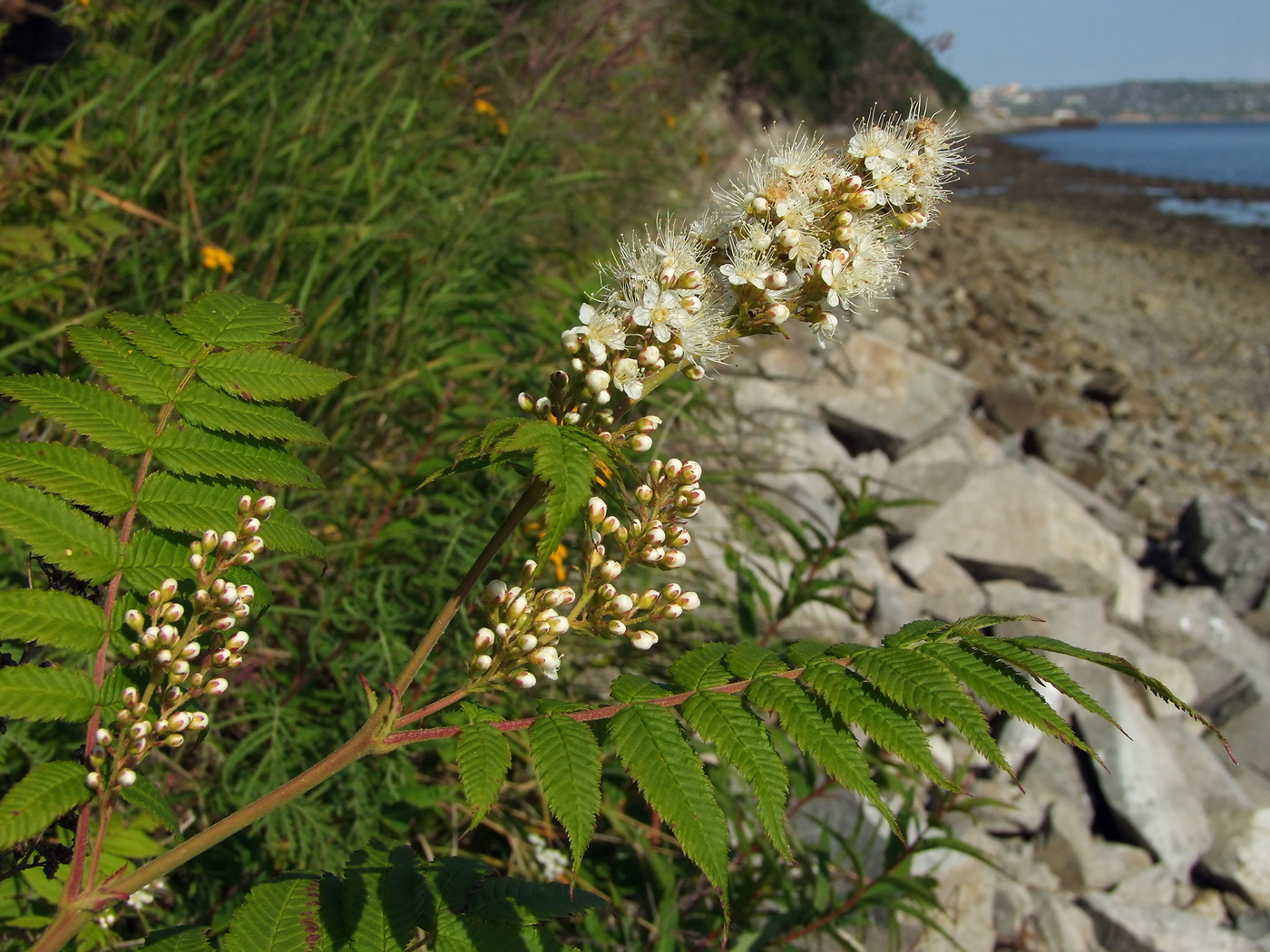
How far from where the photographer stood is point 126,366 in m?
1.37

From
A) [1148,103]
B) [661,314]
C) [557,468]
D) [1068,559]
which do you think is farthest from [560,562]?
[1148,103]

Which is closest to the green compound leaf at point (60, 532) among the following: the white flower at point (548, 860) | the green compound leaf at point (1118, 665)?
the green compound leaf at point (1118, 665)

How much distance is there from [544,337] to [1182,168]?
70171 millimetres

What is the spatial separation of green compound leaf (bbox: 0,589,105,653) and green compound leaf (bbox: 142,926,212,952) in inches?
15.4

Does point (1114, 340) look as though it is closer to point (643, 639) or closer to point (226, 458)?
point (643, 639)

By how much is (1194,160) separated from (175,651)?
84.2 metres

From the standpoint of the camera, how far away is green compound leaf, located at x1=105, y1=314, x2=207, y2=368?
1359 millimetres

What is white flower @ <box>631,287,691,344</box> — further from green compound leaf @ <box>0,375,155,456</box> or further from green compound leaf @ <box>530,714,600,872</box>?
green compound leaf @ <box>0,375,155,456</box>

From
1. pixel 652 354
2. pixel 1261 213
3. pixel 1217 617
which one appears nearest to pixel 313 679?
pixel 652 354

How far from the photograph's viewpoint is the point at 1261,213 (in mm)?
39938

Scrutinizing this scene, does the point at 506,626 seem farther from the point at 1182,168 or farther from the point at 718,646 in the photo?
the point at 1182,168

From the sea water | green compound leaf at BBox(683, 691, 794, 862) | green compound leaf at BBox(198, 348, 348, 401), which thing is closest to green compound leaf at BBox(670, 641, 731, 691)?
green compound leaf at BBox(683, 691, 794, 862)

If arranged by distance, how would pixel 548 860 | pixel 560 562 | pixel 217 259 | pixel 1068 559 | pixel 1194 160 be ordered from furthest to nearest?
pixel 1194 160
pixel 1068 559
pixel 217 259
pixel 560 562
pixel 548 860

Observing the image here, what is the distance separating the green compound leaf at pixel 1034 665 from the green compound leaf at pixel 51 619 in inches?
48.0
